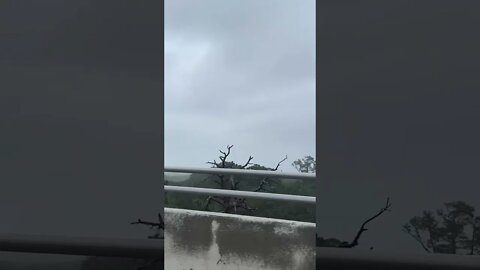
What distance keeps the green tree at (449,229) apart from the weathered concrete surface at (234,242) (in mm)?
663

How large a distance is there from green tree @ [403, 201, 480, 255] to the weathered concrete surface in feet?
2.18

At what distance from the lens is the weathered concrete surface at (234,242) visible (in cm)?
182

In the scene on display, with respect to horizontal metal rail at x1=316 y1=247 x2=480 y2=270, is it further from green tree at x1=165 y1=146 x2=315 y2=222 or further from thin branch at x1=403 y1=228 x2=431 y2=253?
green tree at x1=165 y1=146 x2=315 y2=222
